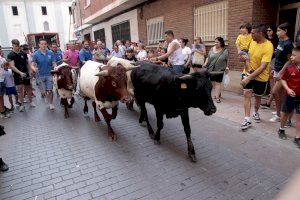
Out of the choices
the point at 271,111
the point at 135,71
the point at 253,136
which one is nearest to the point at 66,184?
the point at 135,71

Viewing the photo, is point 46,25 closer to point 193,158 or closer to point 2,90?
point 2,90

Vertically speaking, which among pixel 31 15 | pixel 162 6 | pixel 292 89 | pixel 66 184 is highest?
pixel 31 15

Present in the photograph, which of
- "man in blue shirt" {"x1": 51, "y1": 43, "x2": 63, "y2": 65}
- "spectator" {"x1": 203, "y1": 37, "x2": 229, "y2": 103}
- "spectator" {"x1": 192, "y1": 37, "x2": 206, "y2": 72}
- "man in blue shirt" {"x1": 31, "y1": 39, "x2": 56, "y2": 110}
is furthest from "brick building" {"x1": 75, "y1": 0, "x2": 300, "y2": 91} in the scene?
"man in blue shirt" {"x1": 31, "y1": 39, "x2": 56, "y2": 110}

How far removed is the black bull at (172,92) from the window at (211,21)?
4844mm

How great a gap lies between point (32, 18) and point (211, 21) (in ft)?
142

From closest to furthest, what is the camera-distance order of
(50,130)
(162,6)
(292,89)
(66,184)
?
(66,184) → (292,89) → (50,130) → (162,6)

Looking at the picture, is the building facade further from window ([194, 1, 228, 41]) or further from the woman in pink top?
window ([194, 1, 228, 41])

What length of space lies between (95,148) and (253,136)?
10.3 ft

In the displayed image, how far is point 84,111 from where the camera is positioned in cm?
744

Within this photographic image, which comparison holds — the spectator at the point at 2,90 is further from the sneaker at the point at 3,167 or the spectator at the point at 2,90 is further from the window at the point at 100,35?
the window at the point at 100,35

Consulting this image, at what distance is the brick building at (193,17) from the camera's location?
800cm

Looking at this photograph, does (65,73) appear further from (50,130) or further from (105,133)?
(105,133)

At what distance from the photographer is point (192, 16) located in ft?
34.7

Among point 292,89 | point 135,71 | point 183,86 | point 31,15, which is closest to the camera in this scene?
point 183,86
